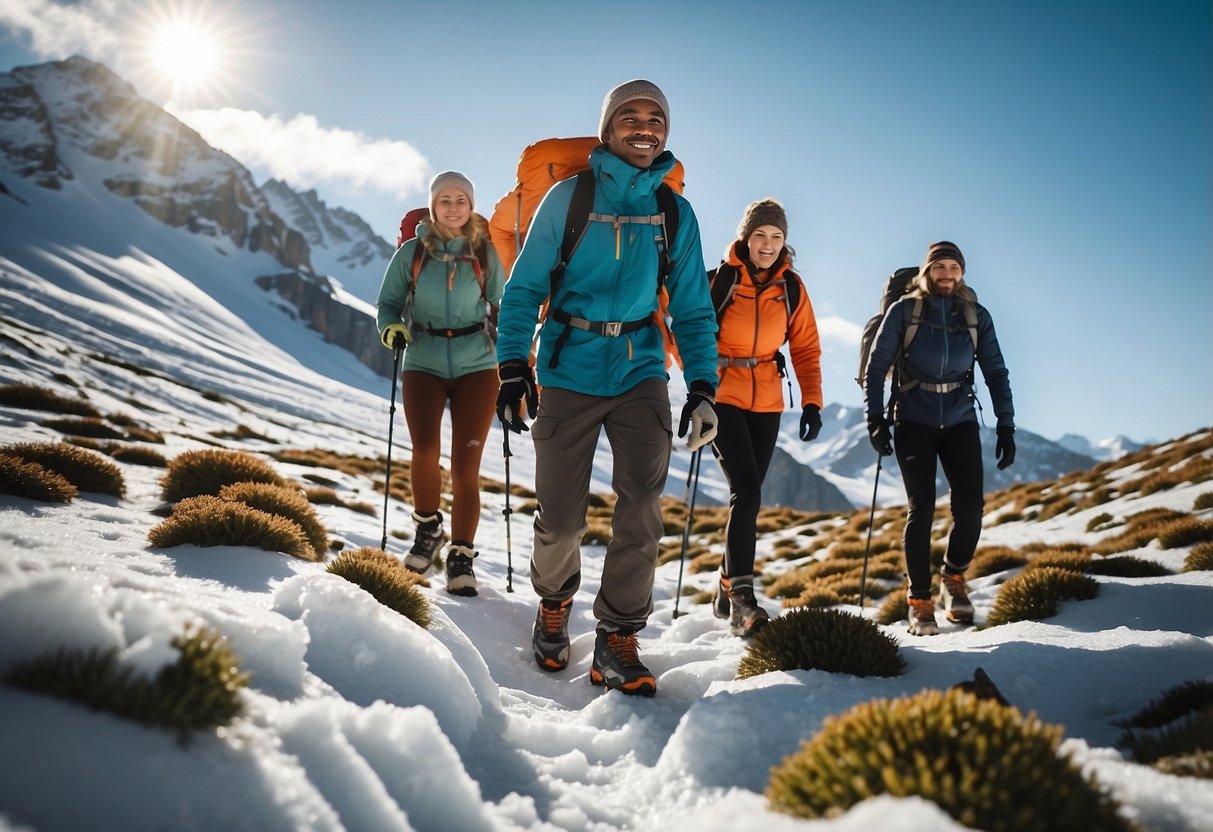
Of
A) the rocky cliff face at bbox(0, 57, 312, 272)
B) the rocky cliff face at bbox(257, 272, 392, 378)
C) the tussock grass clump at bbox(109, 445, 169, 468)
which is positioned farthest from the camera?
the rocky cliff face at bbox(257, 272, 392, 378)

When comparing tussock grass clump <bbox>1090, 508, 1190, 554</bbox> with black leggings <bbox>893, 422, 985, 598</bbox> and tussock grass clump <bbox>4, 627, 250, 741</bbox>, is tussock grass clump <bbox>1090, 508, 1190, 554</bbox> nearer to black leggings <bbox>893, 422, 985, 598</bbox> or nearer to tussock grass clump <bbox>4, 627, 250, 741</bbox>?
black leggings <bbox>893, 422, 985, 598</bbox>

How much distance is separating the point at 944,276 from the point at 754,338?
185cm

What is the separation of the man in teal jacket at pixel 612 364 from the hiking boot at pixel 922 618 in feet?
8.86

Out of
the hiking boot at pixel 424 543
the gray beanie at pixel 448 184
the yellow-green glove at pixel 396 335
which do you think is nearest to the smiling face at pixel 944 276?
the gray beanie at pixel 448 184

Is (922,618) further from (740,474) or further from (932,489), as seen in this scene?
(740,474)

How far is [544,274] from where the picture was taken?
13.2 ft

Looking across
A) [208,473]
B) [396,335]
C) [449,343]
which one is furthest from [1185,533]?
[208,473]

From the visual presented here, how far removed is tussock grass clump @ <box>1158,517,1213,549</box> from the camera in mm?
7094

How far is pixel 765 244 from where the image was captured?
5.38m

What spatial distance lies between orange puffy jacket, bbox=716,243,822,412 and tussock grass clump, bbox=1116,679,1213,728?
127 inches

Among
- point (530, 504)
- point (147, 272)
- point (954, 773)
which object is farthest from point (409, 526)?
point (147, 272)

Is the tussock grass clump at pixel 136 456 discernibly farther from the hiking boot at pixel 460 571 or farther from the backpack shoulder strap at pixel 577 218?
the backpack shoulder strap at pixel 577 218

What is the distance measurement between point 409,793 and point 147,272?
4442 inches

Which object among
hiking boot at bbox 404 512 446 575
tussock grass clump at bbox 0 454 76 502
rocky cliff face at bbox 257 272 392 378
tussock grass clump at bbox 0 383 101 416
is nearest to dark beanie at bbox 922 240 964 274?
hiking boot at bbox 404 512 446 575
